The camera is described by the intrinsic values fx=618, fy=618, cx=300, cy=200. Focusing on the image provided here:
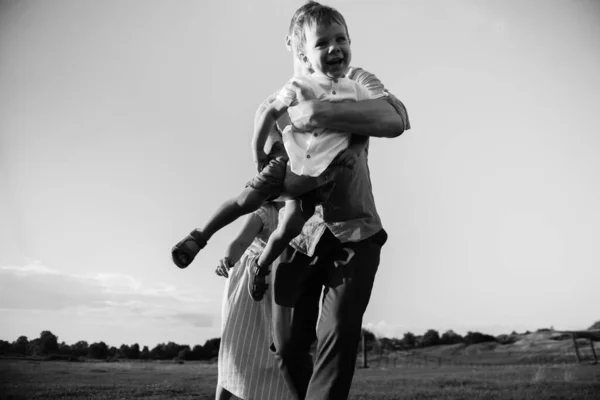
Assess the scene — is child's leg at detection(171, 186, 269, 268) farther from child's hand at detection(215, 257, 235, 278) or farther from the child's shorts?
child's hand at detection(215, 257, 235, 278)

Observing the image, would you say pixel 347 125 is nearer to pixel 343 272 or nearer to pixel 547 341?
pixel 343 272

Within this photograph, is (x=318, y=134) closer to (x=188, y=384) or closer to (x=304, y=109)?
(x=304, y=109)

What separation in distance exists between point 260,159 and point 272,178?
0.40 ft

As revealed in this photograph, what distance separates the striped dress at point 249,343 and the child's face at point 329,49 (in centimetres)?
105

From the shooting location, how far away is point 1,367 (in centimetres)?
762

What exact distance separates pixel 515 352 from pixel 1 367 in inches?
402

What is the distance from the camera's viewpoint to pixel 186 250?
1.97 m

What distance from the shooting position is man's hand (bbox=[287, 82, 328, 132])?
1836mm

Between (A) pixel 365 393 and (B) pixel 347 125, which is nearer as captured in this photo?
(B) pixel 347 125

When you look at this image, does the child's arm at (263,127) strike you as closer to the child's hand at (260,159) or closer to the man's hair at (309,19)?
the child's hand at (260,159)

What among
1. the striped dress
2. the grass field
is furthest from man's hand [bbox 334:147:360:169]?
the grass field

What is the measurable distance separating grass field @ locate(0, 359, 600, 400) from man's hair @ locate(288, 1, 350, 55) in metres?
4.97

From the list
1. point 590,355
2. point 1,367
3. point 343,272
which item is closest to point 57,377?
point 1,367

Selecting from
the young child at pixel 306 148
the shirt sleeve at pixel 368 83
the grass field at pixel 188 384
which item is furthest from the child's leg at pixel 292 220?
the grass field at pixel 188 384
